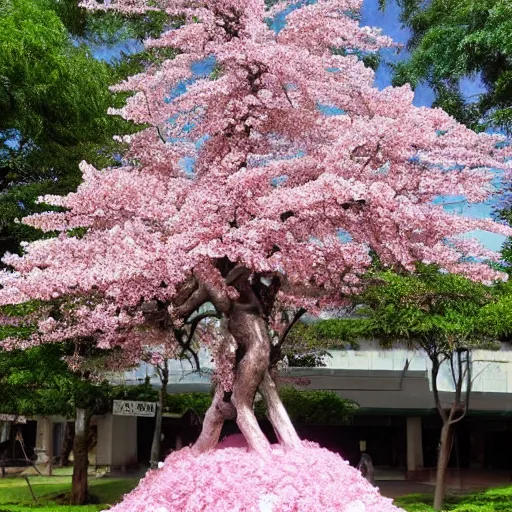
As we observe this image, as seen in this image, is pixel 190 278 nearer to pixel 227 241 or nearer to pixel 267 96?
pixel 227 241

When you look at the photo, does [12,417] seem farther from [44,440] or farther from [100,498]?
[44,440]

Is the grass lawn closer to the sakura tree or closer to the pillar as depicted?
the sakura tree

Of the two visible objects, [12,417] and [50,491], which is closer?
[12,417]

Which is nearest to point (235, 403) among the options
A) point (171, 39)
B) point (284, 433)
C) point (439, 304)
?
point (284, 433)

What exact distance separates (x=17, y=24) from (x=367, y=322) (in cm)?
899

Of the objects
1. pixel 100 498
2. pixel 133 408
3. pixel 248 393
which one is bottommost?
pixel 100 498

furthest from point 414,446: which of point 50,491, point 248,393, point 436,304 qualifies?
point 248,393

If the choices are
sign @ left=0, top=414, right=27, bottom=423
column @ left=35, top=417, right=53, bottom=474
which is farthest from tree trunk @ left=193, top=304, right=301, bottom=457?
column @ left=35, top=417, right=53, bottom=474

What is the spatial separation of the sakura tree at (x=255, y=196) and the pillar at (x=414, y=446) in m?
15.0

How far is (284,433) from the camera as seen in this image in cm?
902

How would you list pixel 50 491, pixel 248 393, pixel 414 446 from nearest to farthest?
pixel 248 393, pixel 50 491, pixel 414 446

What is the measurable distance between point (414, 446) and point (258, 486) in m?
18.1

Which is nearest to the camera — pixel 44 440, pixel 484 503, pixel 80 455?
pixel 484 503

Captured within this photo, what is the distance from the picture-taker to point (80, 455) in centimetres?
1492
